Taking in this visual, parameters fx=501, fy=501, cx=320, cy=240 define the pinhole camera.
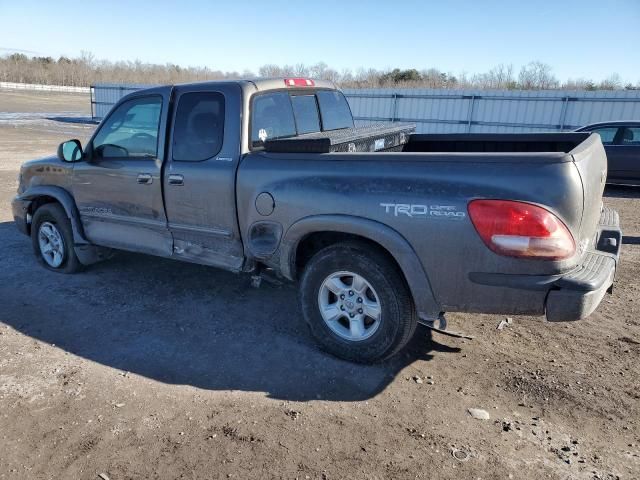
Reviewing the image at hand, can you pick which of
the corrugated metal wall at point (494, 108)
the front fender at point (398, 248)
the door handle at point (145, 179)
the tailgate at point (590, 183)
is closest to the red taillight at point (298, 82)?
the door handle at point (145, 179)

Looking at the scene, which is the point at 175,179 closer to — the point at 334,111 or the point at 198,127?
the point at 198,127

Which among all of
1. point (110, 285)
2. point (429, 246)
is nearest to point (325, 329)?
point (429, 246)

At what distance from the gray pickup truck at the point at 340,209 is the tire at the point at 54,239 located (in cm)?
2

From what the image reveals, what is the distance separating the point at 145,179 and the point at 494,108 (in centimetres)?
1787

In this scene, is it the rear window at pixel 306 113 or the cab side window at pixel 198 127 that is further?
the rear window at pixel 306 113

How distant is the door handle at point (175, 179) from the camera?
166 inches

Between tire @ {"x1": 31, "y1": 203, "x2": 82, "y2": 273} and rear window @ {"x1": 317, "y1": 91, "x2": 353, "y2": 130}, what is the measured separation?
115 inches

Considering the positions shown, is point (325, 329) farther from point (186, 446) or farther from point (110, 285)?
point (110, 285)

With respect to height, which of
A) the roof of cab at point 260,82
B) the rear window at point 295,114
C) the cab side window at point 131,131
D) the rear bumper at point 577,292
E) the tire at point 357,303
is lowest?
the tire at point 357,303

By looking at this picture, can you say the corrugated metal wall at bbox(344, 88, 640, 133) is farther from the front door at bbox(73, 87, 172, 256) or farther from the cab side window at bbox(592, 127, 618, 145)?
the front door at bbox(73, 87, 172, 256)

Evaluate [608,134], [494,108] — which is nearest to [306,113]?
[608,134]

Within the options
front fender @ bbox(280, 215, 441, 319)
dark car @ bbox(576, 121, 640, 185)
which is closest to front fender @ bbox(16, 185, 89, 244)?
front fender @ bbox(280, 215, 441, 319)

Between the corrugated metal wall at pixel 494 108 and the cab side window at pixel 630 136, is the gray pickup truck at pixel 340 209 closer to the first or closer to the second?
the cab side window at pixel 630 136

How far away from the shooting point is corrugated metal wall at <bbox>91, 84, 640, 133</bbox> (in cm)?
1736
